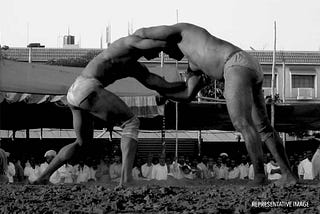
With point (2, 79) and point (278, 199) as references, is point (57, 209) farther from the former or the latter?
point (2, 79)

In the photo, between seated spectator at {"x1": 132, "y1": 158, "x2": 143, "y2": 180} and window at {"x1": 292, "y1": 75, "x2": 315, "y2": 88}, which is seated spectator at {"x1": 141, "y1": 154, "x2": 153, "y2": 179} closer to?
seated spectator at {"x1": 132, "y1": 158, "x2": 143, "y2": 180}

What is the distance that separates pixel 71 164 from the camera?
63.6ft

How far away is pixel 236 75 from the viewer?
23.9 feet

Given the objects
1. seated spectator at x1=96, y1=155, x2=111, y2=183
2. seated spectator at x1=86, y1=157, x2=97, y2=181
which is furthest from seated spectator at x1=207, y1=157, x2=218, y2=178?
seated spectator at x1=86, y1=157, x2=97, y2=181

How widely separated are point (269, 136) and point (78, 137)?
249 centimetres

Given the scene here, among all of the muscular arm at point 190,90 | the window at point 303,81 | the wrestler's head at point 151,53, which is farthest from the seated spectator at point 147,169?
the window at point 303,81

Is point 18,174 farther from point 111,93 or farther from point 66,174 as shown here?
point 111,93

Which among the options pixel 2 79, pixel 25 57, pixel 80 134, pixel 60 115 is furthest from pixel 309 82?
pixel 80 134

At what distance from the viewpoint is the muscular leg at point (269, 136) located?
24.9 ft

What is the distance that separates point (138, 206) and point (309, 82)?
41951mm

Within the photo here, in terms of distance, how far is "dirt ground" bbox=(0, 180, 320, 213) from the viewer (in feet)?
18.3

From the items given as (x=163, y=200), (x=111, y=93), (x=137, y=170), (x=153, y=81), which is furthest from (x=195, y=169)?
(x=163, y=200)

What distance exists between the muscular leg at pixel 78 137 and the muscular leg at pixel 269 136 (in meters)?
2.17

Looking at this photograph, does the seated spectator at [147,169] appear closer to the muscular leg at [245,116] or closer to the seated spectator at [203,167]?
the seated spectator at [203,167]
